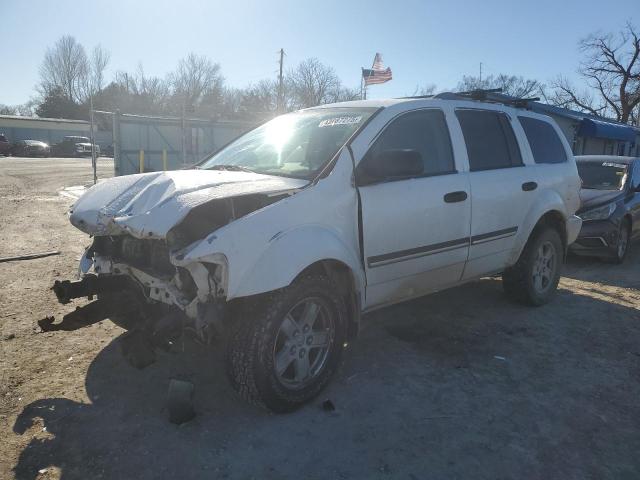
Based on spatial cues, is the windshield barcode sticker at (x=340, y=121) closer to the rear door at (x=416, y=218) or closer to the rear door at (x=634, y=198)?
the rear door at (x=416, y=218)

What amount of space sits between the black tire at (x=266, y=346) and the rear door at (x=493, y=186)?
5.86 feet

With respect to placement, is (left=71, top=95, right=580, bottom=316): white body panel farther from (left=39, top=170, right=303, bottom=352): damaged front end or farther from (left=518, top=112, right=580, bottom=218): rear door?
(left=518, top=112, right=580, bottom=218): rear door

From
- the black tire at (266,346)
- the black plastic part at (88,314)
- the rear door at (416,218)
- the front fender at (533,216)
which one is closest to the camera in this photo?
the black tire at (266,346)

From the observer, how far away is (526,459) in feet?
8.80

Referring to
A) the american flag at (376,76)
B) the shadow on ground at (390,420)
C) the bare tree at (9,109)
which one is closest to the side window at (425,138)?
the shadow on ground at (390,420)


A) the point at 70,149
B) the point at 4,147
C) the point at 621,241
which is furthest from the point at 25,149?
the point at 621,241

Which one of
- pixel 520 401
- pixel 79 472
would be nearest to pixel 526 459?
pixel 520 401

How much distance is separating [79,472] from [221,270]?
121 cm

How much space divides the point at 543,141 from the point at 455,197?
192 centimetres

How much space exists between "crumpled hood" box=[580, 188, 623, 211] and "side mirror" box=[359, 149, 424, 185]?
17.6 feet

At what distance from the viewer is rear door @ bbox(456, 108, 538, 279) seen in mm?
4230

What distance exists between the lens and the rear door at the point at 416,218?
136 inches

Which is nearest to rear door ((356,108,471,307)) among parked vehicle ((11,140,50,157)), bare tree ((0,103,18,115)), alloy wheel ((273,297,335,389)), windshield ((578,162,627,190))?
alloy wheel ((273,297,335,389))

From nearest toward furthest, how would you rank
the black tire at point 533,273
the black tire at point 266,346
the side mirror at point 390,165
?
the black tire at point 266,346
the side mirror at point 390,165
the black tire at point 533,273
